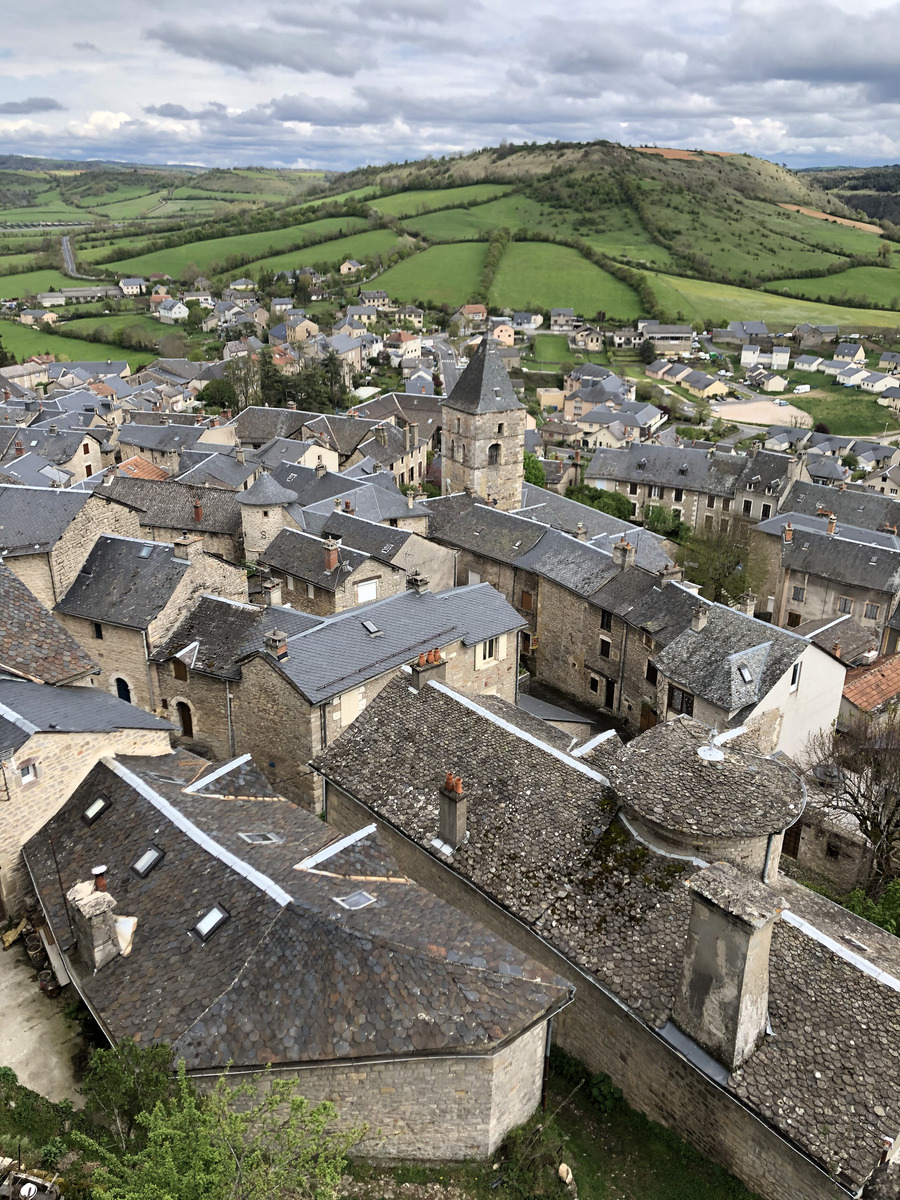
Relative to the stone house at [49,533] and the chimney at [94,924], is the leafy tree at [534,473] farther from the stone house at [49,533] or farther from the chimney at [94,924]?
the chimney at [94,924]

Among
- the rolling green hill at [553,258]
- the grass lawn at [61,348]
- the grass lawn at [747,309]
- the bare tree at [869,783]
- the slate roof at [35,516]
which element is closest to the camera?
the bare tree at [869,783]

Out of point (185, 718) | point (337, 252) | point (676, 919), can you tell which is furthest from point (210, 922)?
point (337, 252)

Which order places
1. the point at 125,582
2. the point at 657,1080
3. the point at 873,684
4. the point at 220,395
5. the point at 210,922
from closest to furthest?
the point at 210,922, the point at 657,1080, the point at 125,582, the point at 873,684, the point at 220,395

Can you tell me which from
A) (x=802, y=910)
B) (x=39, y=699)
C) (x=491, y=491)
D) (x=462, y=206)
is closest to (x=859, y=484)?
(x=491, y=491)

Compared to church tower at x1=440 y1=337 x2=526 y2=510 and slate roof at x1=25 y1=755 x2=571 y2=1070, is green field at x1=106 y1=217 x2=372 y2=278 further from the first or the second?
slate roof at x1=25 y1=755 x2=571 y2=1070

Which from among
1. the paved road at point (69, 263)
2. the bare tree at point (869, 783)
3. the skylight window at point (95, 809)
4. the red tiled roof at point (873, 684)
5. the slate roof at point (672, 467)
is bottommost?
the slate roof at point (672, 467)

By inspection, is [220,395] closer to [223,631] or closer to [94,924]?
[223,631]

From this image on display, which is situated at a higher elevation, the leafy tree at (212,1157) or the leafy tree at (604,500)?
the leafy tree at (212,1157)

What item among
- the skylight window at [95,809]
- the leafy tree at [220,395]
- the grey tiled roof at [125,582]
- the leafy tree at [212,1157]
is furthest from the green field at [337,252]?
the leafy tree at [212,1157]

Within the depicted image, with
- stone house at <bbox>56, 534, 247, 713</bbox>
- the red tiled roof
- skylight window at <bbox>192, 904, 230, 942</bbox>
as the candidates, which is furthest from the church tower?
skylight window at <bbox>192, 904, 230, 942</bbox>
